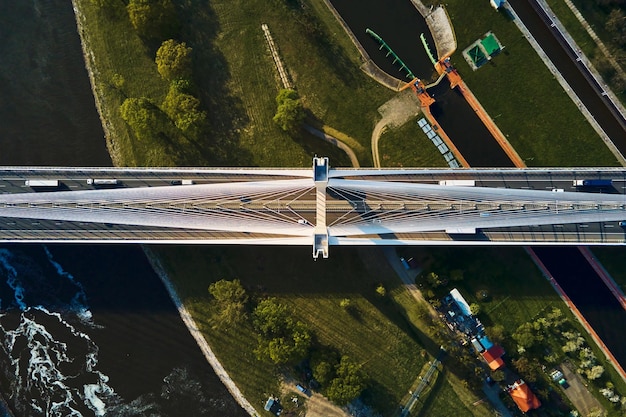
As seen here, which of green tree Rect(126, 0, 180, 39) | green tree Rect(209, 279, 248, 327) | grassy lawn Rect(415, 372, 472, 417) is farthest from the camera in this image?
grassy lawn Rect(415, 372, 472, 417)

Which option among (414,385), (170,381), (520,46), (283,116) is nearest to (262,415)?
(170,381)

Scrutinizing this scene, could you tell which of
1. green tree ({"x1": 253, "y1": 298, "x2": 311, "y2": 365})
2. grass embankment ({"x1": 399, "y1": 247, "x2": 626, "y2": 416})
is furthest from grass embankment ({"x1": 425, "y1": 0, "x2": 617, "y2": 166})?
green tree ({"x1": 253, "y1": 298, "x2": 311, "y2": 365})

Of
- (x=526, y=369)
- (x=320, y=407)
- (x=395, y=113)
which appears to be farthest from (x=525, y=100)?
(x=320, y=407)

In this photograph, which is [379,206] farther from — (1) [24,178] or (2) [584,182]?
(1) [24,178]

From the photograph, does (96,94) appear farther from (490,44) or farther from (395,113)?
(490,44)

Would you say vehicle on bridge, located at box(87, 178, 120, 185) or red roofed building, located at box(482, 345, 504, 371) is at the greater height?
vehicle on bridge, located at box(87, 178, 120, 185)

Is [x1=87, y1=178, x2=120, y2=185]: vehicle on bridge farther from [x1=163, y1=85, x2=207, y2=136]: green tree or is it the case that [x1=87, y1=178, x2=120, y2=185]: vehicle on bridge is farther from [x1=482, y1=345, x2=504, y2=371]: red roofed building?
[x1=482, y1=345, x2=504, y2=371]: red roofed building
